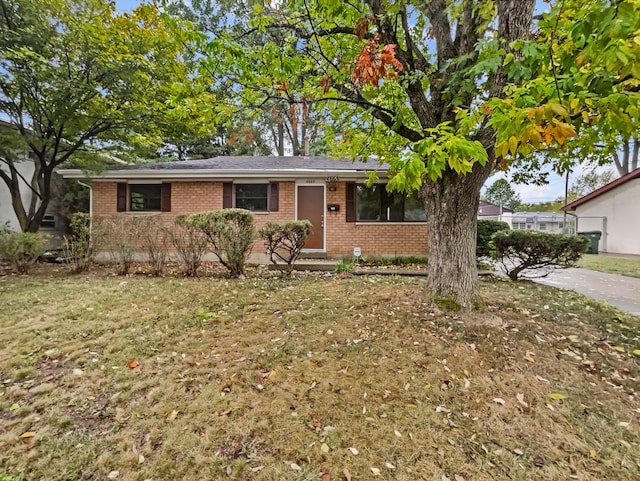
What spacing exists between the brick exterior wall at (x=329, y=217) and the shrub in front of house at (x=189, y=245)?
9.55ft

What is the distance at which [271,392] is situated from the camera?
2525mm

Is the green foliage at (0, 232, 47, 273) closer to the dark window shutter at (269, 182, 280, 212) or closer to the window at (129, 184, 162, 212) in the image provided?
the window at (129, 184, 162, 212)

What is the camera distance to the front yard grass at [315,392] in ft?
6.28

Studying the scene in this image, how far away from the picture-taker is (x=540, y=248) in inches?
236

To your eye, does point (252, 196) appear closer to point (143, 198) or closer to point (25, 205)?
point (143, 198)

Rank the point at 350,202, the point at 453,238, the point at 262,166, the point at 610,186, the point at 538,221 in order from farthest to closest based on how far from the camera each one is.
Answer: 1. the point at 538,221
2. the point at 610,186
3. the point at 262,166
4. the point at 350,202
5. the point at 453,238

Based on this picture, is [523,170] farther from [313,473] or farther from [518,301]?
[313,473]

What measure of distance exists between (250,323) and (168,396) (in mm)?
1471

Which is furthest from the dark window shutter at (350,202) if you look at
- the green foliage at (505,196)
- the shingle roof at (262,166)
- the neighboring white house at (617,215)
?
the green foliage at (505,196)

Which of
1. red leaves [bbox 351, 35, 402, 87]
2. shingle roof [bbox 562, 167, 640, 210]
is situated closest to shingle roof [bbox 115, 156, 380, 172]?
red leaves [bbox 351, 35, 402, 87]

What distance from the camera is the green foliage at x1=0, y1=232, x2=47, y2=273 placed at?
20.6 ft

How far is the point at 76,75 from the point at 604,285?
13985 mm

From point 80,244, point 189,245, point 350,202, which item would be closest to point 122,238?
point 80,244

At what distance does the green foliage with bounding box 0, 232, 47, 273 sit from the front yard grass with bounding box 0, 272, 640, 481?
2667 millimetres
